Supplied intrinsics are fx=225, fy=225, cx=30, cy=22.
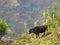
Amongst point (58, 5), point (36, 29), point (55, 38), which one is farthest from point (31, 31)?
point (55, 38)

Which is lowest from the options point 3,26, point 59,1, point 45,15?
point 3,26

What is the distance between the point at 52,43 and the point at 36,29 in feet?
25.4

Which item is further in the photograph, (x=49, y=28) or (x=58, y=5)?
(x=49, y=28)

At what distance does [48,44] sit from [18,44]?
711 centimetres

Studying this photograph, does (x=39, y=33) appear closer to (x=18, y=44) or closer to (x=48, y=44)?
(x=18, y=44)

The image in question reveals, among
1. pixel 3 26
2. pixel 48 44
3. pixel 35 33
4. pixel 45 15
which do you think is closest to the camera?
pixel 48 44

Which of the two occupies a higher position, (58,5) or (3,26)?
(58,5)

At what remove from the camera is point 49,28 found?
1081 inches

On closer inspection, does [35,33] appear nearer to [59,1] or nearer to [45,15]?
[59,1]

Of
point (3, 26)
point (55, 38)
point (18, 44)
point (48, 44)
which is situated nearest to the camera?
point (48, 44)

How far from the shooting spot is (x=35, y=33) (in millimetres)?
26156

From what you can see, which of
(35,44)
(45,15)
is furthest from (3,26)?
(35,44)

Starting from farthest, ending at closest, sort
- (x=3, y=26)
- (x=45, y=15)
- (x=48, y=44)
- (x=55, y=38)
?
(x=3, y=26), (x=45, y=15), (x=55, y=38), (x=48, y=44)

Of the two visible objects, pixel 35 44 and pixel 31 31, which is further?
pixel 31 31
